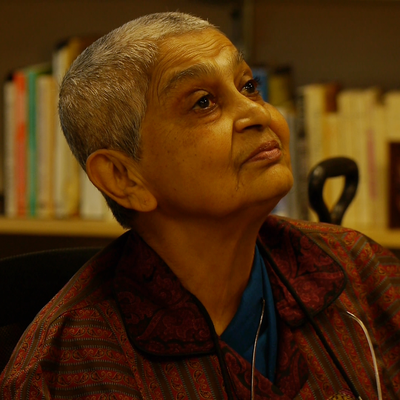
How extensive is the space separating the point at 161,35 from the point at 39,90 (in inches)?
38.1

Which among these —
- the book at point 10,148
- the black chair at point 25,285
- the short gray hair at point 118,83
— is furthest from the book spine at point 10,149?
the short gray hair at point 118,83

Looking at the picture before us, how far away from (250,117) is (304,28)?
120 centimetres

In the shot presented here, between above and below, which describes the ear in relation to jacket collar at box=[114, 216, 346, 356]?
above

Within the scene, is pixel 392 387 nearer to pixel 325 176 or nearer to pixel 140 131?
pixel 325 176

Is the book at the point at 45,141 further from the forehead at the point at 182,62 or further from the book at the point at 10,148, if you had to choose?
the forehead at the point at 182,62

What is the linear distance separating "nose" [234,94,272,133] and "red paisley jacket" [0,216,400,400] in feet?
0.82

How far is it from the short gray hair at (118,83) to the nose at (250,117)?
152 millimetres

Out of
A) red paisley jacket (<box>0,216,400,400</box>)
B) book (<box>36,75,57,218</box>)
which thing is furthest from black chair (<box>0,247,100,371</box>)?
book (<box>36,75,57,218</box>)

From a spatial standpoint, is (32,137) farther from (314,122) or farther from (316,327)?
(316,327)

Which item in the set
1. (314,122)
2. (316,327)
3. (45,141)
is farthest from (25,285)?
(314,122)

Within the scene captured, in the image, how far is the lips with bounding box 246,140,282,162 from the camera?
100cm

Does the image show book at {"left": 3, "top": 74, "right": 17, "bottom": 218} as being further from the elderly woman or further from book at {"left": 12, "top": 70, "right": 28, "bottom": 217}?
the elderly woman

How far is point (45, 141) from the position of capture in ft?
6.27

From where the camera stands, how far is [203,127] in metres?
1.00
